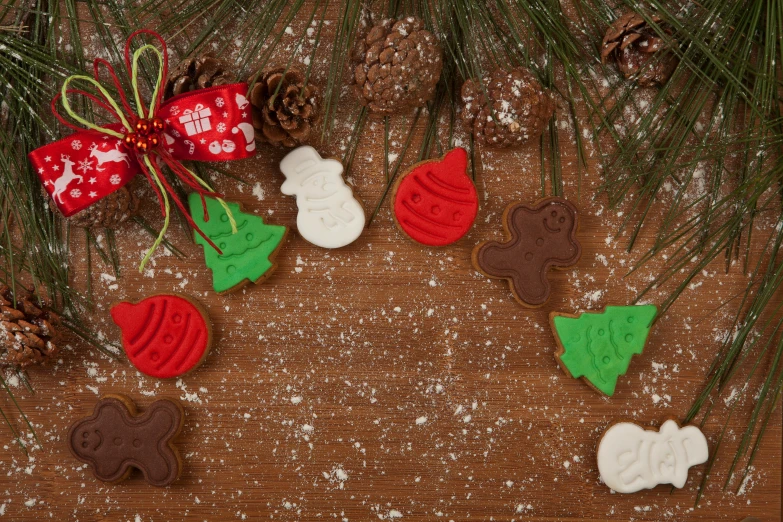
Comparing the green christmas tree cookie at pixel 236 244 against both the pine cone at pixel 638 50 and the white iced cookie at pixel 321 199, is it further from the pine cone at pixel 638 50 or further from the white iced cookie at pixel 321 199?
the pine cone at pixel 638 50

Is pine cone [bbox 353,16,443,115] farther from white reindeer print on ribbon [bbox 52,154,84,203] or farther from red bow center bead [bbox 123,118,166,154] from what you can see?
white reindeer print on ribbon [bbox 52,154,84,203]

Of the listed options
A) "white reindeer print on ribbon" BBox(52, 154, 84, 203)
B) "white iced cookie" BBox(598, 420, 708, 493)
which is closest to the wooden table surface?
"white iced cookie" BBox(598, 420, 708, 493)

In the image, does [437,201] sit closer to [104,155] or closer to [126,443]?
[104,155]

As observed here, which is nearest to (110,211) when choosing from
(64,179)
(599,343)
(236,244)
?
(64,179)

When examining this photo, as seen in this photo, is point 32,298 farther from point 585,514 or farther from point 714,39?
point 714,39

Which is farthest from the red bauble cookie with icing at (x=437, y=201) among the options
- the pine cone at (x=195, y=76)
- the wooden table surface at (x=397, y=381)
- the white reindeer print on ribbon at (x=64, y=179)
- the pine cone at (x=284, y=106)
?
the white reindeer print on ribbon at (x=64, y=179)

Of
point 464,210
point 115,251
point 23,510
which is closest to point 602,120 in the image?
point 464,210
